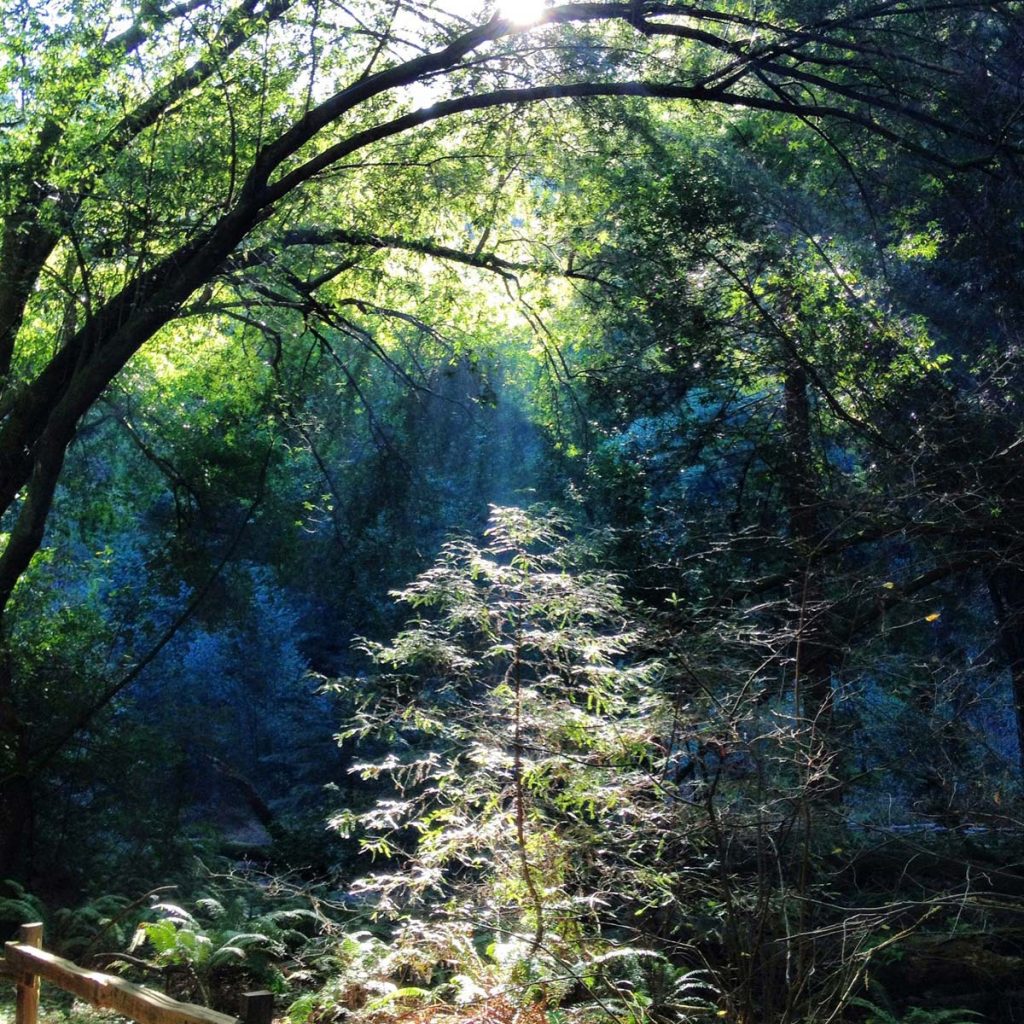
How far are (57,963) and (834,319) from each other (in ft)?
26.9

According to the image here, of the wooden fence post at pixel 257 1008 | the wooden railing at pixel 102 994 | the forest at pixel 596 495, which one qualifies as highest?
the forest at pixel 596 495

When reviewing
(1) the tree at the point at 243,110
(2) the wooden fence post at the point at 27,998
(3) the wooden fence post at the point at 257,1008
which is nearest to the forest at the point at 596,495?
(1) the tree at the point at 243,110

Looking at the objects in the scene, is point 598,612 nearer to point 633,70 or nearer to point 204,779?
point 633,70

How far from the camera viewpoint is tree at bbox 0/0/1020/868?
8.59m

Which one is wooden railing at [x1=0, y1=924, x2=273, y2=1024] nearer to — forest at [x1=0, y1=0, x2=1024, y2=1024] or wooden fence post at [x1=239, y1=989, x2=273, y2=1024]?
wooden fence post at [x1=239, y1=989, x2=273, y2=1024]

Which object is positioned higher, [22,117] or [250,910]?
[22,117]

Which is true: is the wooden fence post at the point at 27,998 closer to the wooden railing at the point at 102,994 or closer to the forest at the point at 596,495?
the wooden railing at the point at 102,994

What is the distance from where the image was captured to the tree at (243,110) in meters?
8.59

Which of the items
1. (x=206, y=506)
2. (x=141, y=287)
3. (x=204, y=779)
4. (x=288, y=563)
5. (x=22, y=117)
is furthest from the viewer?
(x=204, y=779)

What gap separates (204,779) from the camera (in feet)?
67.9

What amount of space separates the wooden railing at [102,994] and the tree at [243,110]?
4671 mm

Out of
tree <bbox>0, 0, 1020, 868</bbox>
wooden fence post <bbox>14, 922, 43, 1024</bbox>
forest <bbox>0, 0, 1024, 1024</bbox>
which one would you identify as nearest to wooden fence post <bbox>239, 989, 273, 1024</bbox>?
forest <bbox>0, 0, 1024, 1024</bbox>

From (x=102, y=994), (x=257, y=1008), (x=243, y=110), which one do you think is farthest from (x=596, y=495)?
(x=257, y=1008)

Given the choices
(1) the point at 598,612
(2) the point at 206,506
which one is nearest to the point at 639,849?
(1) the point at 598,612
